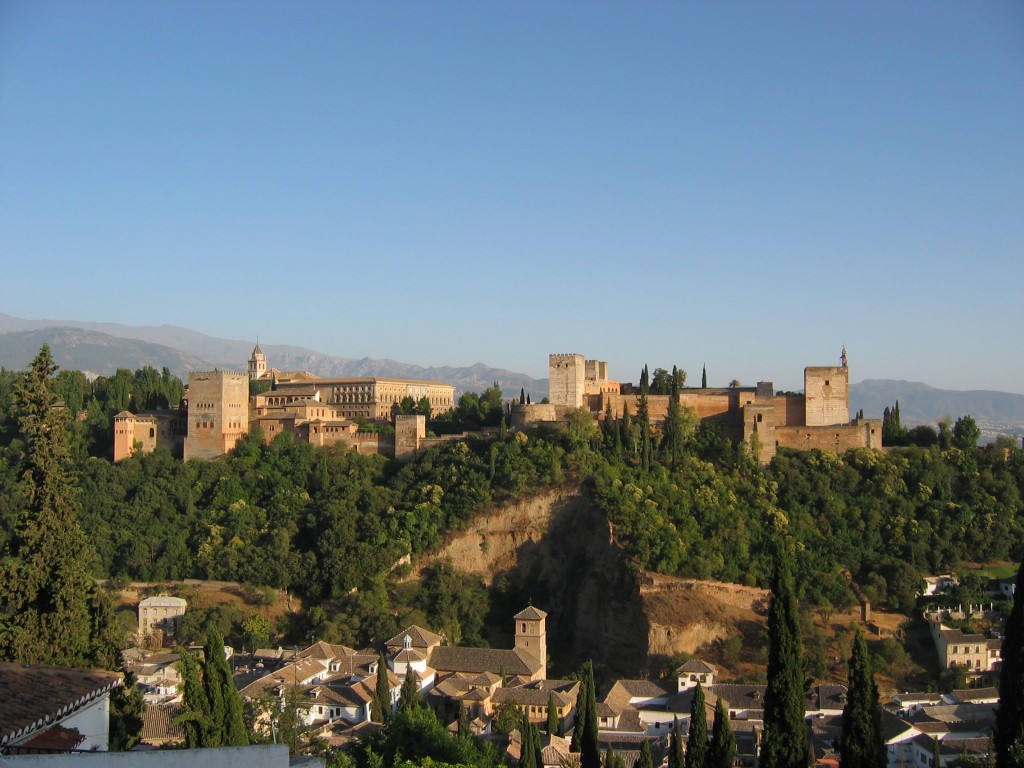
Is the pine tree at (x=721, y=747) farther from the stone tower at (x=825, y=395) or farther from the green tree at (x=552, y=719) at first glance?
the stone tower at (x=825, y=395)

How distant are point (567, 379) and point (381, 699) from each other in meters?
20.8

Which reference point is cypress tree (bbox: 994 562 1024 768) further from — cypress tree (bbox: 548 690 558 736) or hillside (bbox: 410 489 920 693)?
hillside (bbox: 410 489 920 693)

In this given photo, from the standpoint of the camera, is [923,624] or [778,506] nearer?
[923,624]

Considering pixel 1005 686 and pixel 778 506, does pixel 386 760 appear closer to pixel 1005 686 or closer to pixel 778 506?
pixel 1005 686

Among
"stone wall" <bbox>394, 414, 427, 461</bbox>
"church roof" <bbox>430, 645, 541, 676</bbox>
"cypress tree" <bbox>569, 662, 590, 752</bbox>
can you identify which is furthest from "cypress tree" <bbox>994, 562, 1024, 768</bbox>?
"stone wall" <bbox>394, 414, 427, 461</bbox>

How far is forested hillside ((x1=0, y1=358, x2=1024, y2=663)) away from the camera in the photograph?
42.8m

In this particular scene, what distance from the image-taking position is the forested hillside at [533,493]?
1684 inches

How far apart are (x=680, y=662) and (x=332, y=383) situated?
29.0 metres

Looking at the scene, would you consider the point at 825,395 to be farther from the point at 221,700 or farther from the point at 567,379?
the point at 221,700

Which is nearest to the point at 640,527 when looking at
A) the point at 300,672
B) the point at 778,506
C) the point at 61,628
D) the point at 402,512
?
the point at 778,506

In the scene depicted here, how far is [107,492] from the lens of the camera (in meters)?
49.5

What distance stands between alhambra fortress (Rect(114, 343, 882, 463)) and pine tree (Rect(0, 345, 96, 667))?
3313 cm

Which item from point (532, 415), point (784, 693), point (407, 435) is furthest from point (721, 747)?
point (407, 435)

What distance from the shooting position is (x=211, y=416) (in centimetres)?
5259
